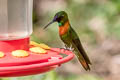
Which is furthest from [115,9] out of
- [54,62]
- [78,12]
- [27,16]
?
[54,62]

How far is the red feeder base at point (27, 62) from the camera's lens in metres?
3.20

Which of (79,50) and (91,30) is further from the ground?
(79,50)

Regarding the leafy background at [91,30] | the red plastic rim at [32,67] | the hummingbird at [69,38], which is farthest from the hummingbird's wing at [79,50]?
the leafy background at [91,30]

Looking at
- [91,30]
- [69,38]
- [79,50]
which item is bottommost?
[91,30]

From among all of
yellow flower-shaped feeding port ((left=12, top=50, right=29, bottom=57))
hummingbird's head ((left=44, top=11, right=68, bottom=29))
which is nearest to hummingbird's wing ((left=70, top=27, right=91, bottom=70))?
hummingbird's head ((left=44, top=11, right=68, bottom=29))

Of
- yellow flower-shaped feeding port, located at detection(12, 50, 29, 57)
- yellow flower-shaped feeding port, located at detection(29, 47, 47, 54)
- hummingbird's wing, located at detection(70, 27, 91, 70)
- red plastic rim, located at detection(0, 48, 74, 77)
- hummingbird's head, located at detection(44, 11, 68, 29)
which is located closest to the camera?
red plastic rim, located at detection(0, 48, 74, 77)

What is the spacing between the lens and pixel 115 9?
24.9 ft

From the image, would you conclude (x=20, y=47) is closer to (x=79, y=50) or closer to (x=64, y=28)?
(x=64, y=28)

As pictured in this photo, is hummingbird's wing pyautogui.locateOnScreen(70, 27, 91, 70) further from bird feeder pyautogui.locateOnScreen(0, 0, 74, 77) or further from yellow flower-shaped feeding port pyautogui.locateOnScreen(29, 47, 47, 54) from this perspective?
yellow flower-shaped feeding port pyautogui.locateOnScreen(29, 47, 47, 54)

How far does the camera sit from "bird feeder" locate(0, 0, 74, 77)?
10.9ft

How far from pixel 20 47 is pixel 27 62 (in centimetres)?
41

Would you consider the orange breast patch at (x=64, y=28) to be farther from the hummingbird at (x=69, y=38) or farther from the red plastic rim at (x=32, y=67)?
the red plastic rim at (x=32, y=67)

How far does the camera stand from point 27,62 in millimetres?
3346

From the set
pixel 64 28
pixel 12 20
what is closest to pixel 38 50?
pixel 12 20
